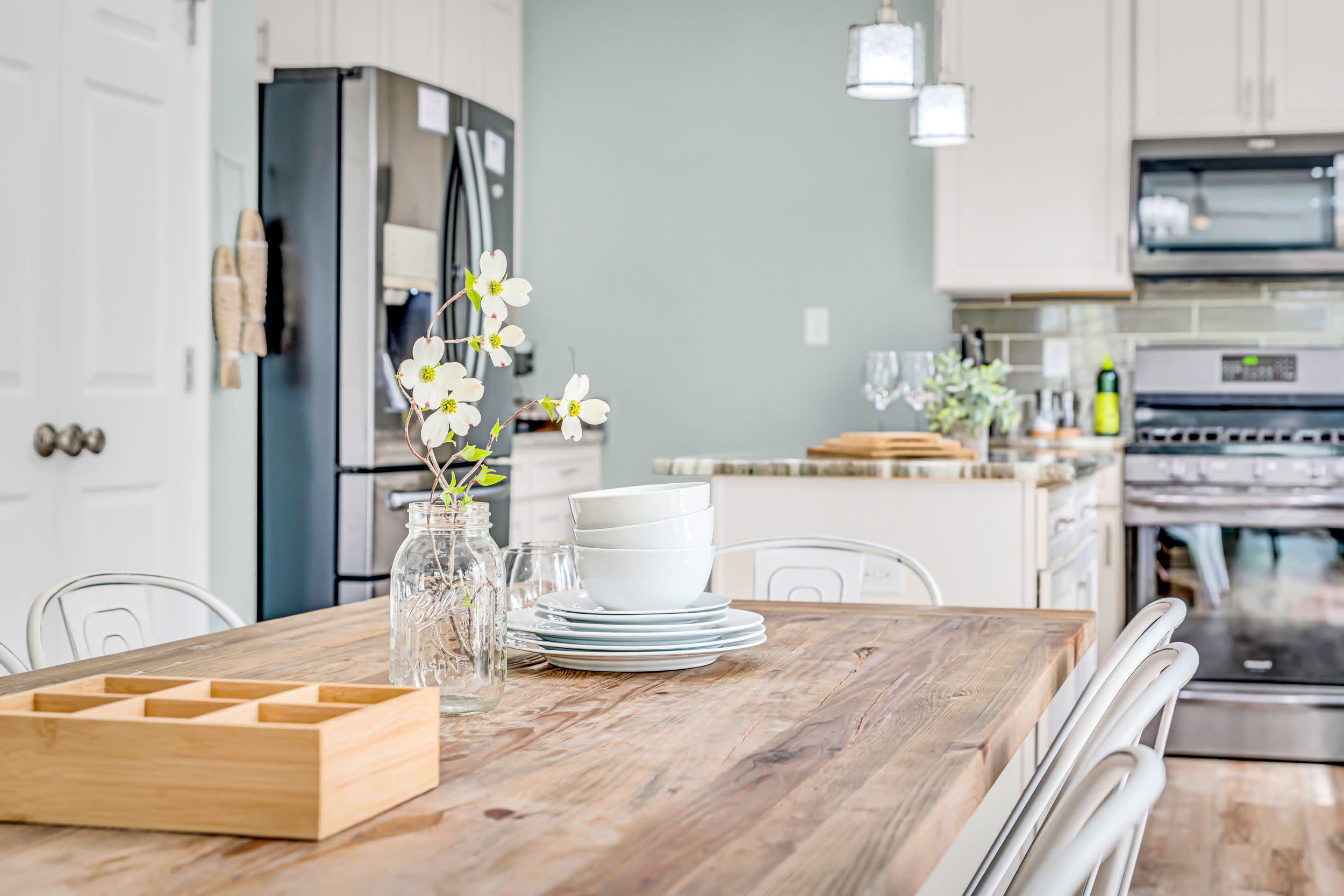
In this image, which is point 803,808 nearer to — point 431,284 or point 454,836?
point 454,836

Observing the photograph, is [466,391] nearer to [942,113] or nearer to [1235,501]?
[942,113]

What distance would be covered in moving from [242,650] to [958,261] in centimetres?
300

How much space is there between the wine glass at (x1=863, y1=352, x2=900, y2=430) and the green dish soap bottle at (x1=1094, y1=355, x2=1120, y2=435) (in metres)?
1.18

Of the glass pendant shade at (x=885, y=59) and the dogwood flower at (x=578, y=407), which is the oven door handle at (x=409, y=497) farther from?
the dogwood flower at (x=578, y=407)

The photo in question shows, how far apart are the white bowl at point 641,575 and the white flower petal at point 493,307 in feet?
0.89

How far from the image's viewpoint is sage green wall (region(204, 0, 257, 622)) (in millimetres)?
3121

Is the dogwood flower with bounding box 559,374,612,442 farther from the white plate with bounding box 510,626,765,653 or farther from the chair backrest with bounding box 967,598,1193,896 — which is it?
the chair backrest with bounding box 967,598,1193,896

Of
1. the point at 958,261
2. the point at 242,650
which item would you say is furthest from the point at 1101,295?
the point at 242,650

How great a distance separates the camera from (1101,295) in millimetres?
4113

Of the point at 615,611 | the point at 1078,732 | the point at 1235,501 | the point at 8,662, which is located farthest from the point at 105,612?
the point at 1235,501

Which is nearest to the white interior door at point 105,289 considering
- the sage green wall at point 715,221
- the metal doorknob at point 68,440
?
the metal doorknob at point 68,440

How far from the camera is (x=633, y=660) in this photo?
1.16 meters

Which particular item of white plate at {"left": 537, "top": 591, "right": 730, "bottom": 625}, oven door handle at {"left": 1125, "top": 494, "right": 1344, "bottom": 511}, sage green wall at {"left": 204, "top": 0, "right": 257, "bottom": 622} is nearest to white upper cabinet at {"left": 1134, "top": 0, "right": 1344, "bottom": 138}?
oven door handle at {"left": 1125, "top": 494, "right": 1344, "bottom": 511}

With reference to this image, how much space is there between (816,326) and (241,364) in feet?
6.42
